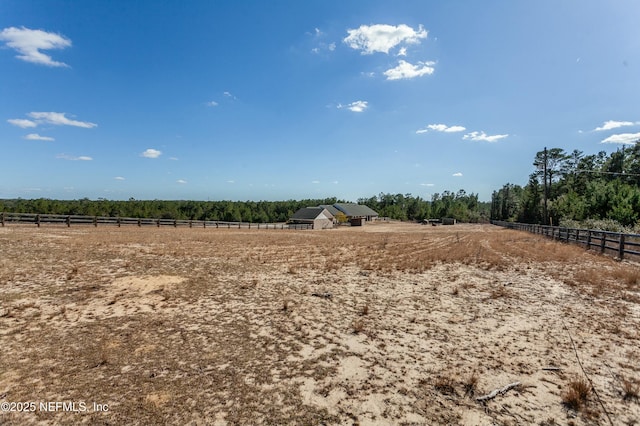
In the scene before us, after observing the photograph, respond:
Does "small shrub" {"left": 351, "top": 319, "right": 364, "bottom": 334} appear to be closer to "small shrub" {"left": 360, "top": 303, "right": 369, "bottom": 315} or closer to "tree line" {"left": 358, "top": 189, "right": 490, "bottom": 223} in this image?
"small shrub" {"left": 360, "top": 303, "right": 369, "bottom": 315}

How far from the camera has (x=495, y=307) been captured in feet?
27.7

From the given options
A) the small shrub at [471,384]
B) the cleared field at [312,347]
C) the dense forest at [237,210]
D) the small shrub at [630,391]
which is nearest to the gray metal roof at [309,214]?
the dense forest at [237,210]

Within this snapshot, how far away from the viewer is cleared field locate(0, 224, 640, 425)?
13.6 feet

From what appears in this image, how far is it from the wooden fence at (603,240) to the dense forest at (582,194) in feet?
19.2

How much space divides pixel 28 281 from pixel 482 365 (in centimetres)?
1286

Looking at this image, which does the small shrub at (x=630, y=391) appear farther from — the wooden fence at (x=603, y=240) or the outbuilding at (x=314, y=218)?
the outbuilding at (x=314, y=218)

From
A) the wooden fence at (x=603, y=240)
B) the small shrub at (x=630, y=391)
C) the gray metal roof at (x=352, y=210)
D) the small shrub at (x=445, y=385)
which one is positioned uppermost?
the gray metal roof at (x=352, y=210)

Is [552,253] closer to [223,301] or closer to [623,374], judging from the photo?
[623,374]

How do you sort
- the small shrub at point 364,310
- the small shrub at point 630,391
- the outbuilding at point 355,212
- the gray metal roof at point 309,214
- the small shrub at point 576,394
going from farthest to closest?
the outbuilding at point 355,212 → the gray metal roof at point 309,214 → the small shrub at point 364,310 → the small shrub at point 630,391 → the small shrub at point 576,394

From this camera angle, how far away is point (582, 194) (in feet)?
250

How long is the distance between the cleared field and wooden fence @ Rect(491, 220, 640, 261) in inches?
195

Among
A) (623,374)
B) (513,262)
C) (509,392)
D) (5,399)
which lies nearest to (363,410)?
(509,392)

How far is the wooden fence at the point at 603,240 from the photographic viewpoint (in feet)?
49.5

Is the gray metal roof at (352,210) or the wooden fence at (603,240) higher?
the gray metal roof at (352,210)
